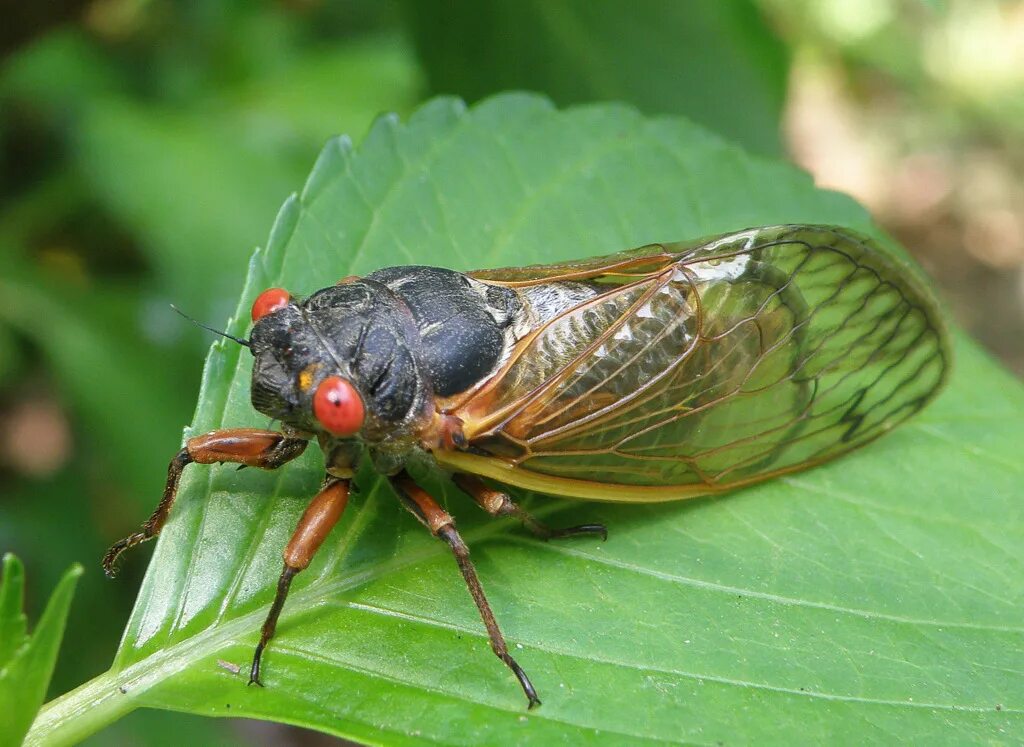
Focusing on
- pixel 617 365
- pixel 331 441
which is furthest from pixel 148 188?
pixel 617 365

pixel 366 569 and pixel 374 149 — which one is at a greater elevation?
pixel 374 149

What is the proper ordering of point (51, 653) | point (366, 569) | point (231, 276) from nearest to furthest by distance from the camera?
1. point (51, 653)
2. point (366, 569)
3. point (231, 276)

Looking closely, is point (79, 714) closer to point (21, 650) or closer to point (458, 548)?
point (21, 650)

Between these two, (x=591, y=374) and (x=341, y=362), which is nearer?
(x=341, y=362)

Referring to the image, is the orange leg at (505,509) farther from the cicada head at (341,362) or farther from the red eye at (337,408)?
the red eye at (337,408)

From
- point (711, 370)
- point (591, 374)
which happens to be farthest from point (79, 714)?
point (711, 370)

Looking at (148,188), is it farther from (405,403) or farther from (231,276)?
(405,403)
